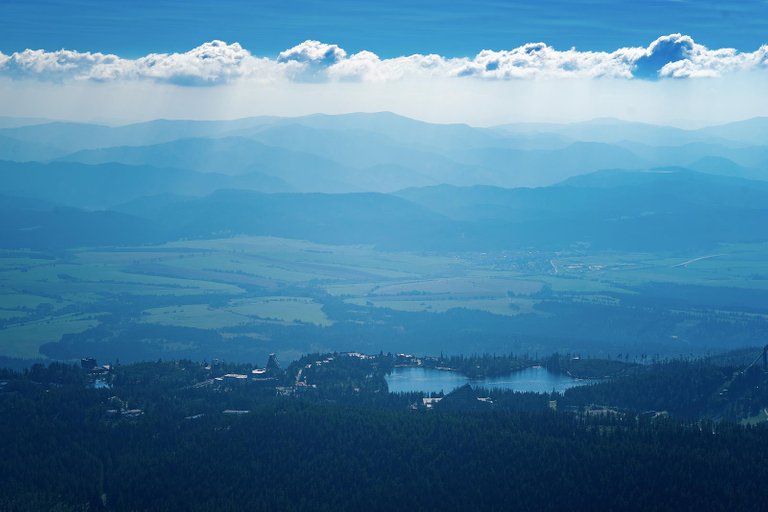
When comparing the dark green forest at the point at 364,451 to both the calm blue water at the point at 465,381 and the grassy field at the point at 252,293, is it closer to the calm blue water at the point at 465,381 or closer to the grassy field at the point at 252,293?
the calm blue water at the point at 465,381

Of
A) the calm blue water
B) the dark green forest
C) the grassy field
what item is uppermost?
the grassy field

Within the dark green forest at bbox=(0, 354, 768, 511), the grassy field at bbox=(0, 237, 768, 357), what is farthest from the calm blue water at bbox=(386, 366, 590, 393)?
the grassy field at bbox=(0, 237, 768, 357)

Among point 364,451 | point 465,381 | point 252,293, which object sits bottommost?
point 364,451

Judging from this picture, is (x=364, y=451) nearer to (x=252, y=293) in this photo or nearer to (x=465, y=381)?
(x=465, y=381)

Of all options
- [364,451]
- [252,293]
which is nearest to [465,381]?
[364,451]

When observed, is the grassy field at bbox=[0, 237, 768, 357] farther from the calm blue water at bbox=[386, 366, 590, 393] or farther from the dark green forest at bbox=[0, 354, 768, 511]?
the dark green forest at bbox=[0, 354, 768, 511]

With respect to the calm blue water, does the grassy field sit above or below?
above

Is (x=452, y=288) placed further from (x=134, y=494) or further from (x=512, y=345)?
(x=134, y=494)

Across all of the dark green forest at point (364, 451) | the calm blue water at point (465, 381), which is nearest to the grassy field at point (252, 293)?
the calm blue water at point (465, 381)
